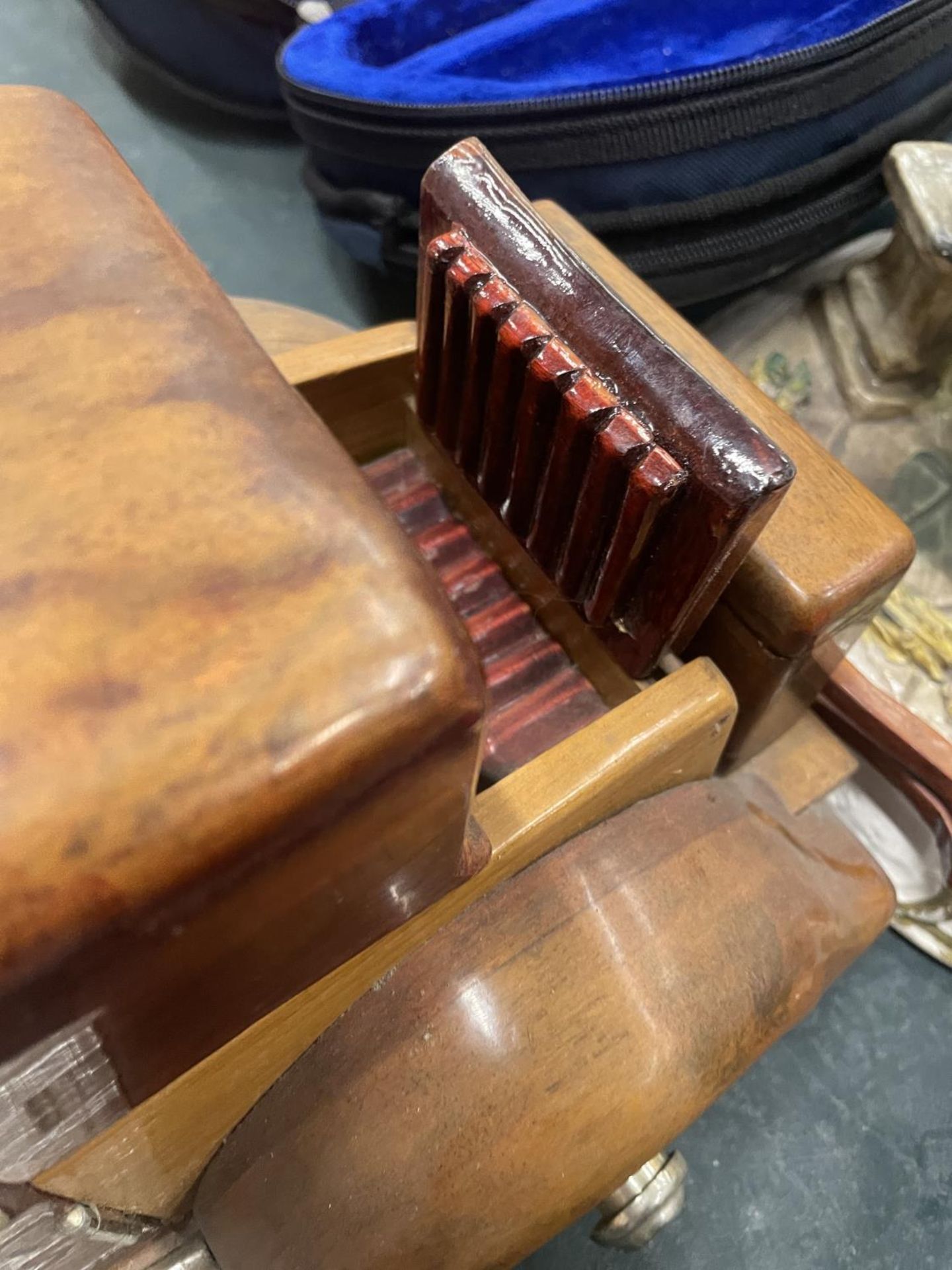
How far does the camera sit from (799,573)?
541mm

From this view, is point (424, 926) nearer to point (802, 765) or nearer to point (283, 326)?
point (802, 765)

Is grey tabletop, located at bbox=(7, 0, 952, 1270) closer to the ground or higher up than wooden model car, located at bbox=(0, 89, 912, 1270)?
closer to the ground

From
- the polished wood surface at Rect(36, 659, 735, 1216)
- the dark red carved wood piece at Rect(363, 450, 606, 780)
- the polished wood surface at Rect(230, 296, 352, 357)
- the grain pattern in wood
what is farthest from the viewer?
the polished wood surface at Rect(230, 296, 352, 357)

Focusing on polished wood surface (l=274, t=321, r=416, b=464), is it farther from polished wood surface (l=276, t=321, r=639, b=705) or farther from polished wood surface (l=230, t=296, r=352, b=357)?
polished wood surface (l=230, t=296, r=352, b=357)

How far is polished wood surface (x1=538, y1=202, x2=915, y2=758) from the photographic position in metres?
0.54

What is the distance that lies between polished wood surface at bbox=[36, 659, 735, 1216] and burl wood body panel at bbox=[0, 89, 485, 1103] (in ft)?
0.36

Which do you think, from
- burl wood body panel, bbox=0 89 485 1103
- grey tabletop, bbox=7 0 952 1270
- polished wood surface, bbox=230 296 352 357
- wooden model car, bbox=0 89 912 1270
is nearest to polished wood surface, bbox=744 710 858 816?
wooden model car, bbox=0 89 912 1270

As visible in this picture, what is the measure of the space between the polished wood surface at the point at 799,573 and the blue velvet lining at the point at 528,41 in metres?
0.54

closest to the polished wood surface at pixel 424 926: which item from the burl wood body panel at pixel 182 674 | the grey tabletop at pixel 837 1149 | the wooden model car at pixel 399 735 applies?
the wooden model car at pixel 399 735

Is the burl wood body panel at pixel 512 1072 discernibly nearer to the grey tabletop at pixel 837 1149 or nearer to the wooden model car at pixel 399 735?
the wooden model car at pixel 399 735

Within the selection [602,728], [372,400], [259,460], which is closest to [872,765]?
[602,728]

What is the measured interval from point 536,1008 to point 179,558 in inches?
13.9

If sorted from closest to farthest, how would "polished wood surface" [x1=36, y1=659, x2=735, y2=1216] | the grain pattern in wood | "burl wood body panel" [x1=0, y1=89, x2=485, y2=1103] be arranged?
"burl wood body panel" [x1=0, y1=89, x2=485, y2=1103] → "polished wood surface" [x1=36, y1=659, x2=735, y2=1216] → the grain pattern in wood

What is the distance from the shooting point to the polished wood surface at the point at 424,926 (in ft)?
1.39
